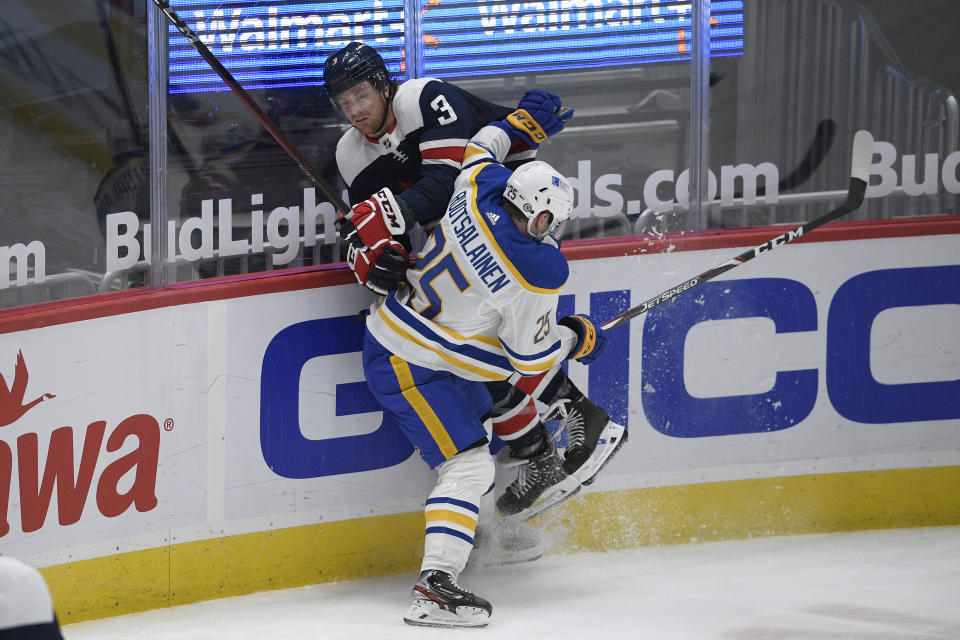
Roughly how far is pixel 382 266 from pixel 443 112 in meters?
0.44

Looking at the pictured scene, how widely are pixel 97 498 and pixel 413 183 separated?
44.7 inches

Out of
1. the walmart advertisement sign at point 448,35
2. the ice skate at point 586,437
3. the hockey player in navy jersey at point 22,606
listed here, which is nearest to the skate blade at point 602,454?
the ice skate at point 586,437

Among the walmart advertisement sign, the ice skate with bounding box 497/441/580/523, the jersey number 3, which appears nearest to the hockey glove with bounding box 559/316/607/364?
the ice skate with bounding box 497/441/580/523

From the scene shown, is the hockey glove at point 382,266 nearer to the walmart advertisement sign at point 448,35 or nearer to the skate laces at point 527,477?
the walmart advertisement sign at point 448,35

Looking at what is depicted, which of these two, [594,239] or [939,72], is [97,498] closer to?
[594,239]

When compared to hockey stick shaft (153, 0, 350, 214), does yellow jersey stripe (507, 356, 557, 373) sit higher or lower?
lower

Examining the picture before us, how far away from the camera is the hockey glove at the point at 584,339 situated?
3.00 metres

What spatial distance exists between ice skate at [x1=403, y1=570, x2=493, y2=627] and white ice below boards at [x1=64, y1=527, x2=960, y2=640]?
1.1 inches

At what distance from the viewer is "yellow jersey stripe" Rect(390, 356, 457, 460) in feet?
9.53

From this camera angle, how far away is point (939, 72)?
11.9 feet

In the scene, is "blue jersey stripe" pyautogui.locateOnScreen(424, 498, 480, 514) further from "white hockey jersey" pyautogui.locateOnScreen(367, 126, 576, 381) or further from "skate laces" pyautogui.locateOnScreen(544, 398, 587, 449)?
"skate laces" pyautogui.locateOnScreen(544, 398, 587, 449)

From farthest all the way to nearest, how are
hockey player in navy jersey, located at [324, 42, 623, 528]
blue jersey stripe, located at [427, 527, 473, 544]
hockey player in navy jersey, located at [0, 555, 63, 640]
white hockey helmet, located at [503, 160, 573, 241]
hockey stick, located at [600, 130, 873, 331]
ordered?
hockey stick, located at [600, 130, 873, 331] → hockey player in navy jersey, located at [324, 42, 623, 528] → blue jersey stripe, located at [427, 527, 473, 544] → white hockey helmet, located at [503, 160, 573, 241] → hockey player in navy jersey, located at [0, 555, 63, 640]

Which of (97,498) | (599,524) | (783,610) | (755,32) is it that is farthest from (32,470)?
(755,32)

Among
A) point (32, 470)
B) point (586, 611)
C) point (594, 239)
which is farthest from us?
point (594, 239)
